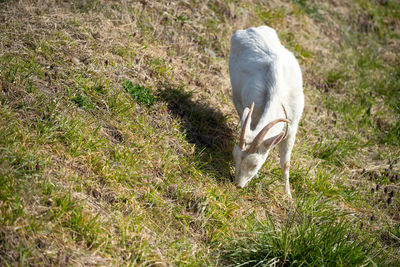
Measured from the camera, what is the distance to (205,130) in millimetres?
5496

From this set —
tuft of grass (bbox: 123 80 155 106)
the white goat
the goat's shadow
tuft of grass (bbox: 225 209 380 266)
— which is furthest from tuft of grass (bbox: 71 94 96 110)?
tuft of grass (bbox: 225 209 380 266)

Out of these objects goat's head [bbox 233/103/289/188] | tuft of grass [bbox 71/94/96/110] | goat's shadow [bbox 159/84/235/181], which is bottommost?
goat's shadow [bbox 159/84/235/181]

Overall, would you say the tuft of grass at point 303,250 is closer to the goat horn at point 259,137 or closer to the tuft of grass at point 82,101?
the goat horn at point 259,137

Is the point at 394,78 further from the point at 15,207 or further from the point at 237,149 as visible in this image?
A: the point at 15,207

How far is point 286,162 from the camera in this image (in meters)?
4.93

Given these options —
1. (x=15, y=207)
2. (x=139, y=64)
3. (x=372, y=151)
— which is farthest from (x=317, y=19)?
(x=15, y=207)

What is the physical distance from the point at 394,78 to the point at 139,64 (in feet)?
19.6

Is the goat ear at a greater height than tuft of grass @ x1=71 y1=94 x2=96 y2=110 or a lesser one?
lesser

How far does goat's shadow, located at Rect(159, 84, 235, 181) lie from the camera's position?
4.94 m

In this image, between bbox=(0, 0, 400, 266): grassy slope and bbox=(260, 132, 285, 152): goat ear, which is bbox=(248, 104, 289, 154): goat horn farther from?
bbox=(0, 0, 400, 266): grassy slope

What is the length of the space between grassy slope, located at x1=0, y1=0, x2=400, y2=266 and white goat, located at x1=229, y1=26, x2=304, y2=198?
1.48 ft

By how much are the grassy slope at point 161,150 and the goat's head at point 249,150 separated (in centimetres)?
30

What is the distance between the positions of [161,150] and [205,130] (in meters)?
1.01

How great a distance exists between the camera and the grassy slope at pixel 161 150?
3.38 metres
